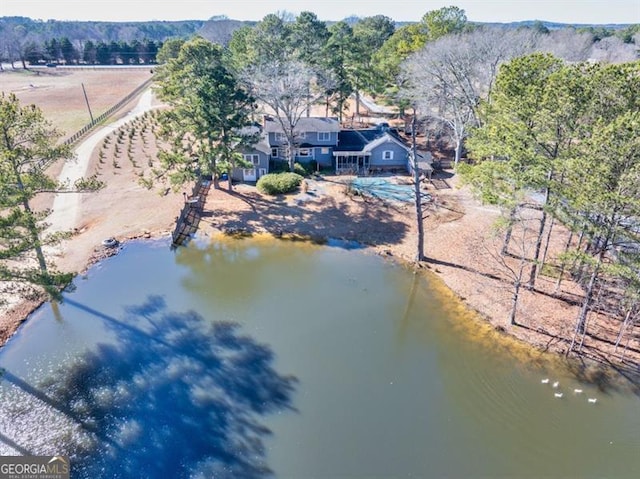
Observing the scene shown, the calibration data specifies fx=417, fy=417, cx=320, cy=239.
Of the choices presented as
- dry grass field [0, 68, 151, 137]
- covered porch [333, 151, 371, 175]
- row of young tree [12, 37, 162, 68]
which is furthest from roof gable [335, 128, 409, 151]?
row of young tree [12, 37, 162, 68]

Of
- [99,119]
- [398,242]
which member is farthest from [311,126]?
[99,119]

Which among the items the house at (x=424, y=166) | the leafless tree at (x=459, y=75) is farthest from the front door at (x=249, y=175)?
the leafless tree at (x=459, y=75)

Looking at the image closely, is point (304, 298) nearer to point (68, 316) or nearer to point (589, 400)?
point (68, 316)

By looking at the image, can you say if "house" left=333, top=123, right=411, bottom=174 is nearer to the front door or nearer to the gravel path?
the front door

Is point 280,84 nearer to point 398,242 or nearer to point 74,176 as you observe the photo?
point 398,242

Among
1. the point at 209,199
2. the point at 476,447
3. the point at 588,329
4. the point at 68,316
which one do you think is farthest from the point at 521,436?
the point at 209,199
